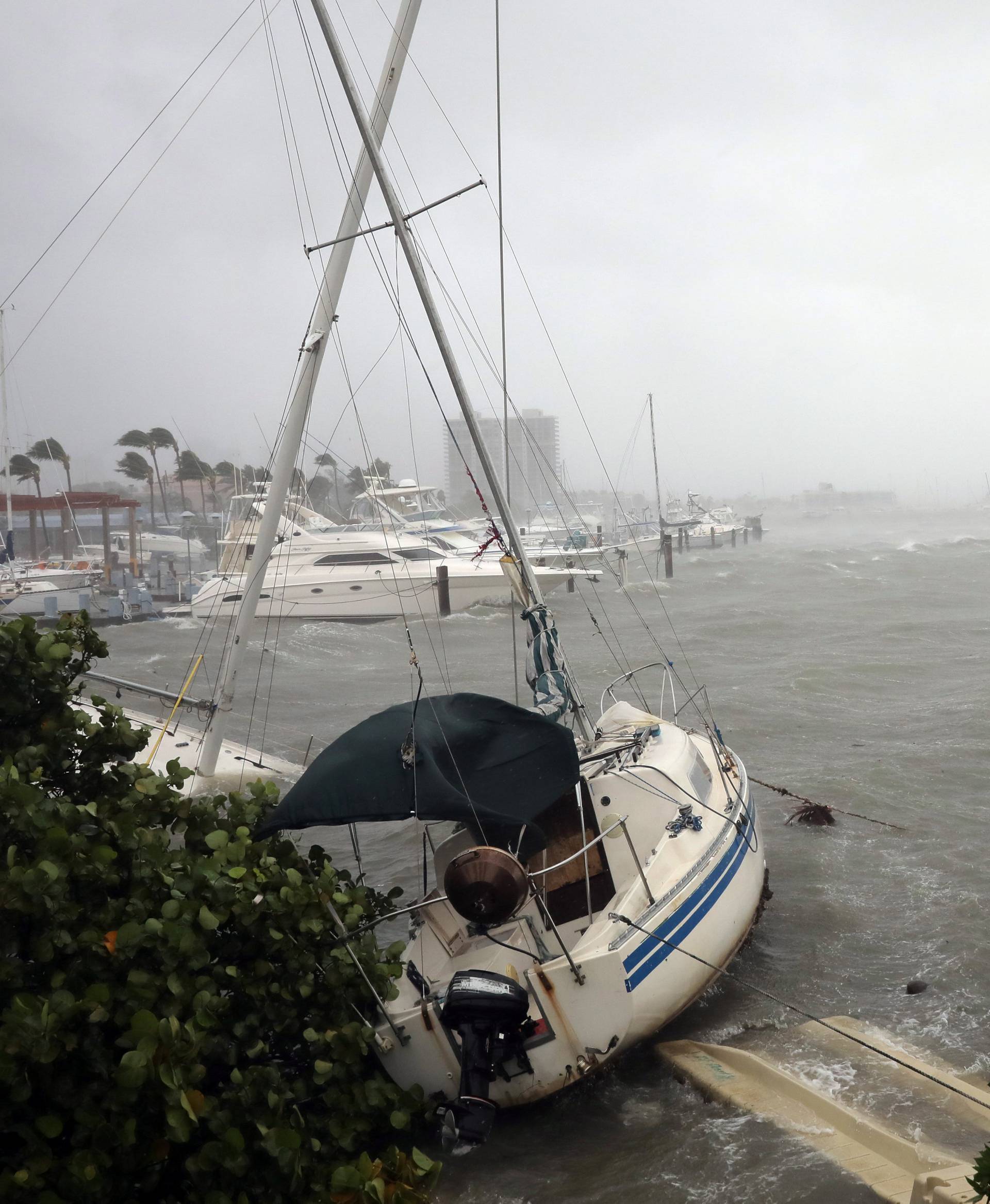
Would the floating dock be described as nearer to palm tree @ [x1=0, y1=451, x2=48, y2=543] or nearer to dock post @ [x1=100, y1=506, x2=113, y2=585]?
dock post @ [x1=100, y1=506, x2=113, y2=585]

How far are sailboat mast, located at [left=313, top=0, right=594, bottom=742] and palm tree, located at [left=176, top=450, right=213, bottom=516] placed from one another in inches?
2948

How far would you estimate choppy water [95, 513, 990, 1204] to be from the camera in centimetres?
579

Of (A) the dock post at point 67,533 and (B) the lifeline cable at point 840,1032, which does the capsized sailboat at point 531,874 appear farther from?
(A) the dock post at point 67,533

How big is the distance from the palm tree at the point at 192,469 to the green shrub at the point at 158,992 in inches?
3091

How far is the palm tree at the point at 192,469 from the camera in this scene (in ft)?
269

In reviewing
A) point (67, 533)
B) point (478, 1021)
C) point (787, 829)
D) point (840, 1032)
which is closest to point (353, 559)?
point (787, 829)

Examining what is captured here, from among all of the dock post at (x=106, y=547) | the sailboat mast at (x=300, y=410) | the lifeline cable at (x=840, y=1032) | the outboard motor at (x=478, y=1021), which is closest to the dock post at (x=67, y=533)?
the dock post at (x=106, y=547)

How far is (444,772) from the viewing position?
268 inches

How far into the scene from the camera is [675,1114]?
6.18 metres

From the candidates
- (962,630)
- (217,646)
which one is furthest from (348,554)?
(962,630)

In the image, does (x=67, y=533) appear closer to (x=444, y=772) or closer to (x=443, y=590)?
(x=443, y=590)

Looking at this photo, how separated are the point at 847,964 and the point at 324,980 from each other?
16.3ft

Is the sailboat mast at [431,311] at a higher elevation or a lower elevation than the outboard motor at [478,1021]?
higher

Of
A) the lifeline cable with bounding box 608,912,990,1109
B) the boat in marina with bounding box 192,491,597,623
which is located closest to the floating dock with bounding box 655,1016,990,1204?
the lifeline cable with bounding box 608,912,990,1109
